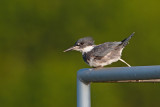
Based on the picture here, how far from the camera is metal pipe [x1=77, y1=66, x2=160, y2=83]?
8.57 feet

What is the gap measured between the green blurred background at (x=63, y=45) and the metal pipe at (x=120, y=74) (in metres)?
6.95

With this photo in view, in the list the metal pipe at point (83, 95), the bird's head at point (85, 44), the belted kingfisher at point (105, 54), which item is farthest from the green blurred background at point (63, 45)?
the metal pipe at point (83, 95)

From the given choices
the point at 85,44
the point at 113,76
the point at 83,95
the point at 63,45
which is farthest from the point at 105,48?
the point at 63,45

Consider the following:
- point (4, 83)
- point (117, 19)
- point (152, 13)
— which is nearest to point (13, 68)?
point (4, 83)

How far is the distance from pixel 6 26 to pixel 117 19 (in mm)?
2666

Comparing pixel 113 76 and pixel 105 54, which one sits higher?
pixel 105 54

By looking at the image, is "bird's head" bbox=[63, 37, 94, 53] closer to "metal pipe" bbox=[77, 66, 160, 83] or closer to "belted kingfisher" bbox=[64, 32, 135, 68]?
"belted kingfisher" bbox=[64, 32, 135, 68]

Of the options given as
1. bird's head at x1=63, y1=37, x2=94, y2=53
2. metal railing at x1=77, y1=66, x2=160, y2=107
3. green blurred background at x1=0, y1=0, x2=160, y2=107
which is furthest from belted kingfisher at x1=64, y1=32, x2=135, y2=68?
green blurred background at x1=0, y1=0, x2=160, y2=107

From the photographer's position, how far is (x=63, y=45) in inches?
450

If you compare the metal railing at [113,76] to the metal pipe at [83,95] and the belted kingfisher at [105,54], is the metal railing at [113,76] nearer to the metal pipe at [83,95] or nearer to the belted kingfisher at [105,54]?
the metal pipe at [83,95]

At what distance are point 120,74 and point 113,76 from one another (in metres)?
0.05

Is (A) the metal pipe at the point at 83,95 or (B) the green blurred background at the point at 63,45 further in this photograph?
(B) the green blurred background at the point at 63,45

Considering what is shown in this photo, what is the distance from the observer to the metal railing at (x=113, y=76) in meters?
2.63

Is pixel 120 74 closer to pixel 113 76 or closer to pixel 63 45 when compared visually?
pixel 113 76
